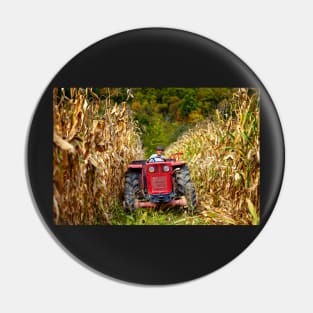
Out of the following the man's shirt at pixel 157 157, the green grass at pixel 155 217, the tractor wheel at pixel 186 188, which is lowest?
the green grass at pixel 155 217

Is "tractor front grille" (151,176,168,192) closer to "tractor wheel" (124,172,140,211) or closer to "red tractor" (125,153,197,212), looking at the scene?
"red tractor" (125,153,197,212)

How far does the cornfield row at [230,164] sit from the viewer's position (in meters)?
12.1

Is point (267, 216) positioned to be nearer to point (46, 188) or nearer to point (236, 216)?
point (236, 216)

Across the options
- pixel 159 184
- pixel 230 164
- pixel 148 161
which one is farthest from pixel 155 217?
pixel 230 164

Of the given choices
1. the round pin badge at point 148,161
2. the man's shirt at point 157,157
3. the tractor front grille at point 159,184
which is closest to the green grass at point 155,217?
the round pin badge at point 148,161

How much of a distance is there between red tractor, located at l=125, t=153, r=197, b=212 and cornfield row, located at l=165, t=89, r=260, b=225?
0.19 ft

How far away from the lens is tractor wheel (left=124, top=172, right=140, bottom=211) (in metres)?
12.1

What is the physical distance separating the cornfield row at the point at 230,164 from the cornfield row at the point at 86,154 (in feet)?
1.15

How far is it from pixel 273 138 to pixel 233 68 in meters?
0.53

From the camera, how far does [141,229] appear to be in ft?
39.6

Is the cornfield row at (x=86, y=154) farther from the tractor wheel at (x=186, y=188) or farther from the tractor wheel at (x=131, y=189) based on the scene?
the tractor wheel at (x=186, y=188)

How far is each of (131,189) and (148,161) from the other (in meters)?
0.21

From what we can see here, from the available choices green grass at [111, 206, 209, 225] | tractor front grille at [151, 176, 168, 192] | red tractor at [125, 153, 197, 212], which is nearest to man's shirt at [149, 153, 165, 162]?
red tractor at [125, 153, 197, 212]

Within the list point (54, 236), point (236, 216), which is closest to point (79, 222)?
point (54, 236)
